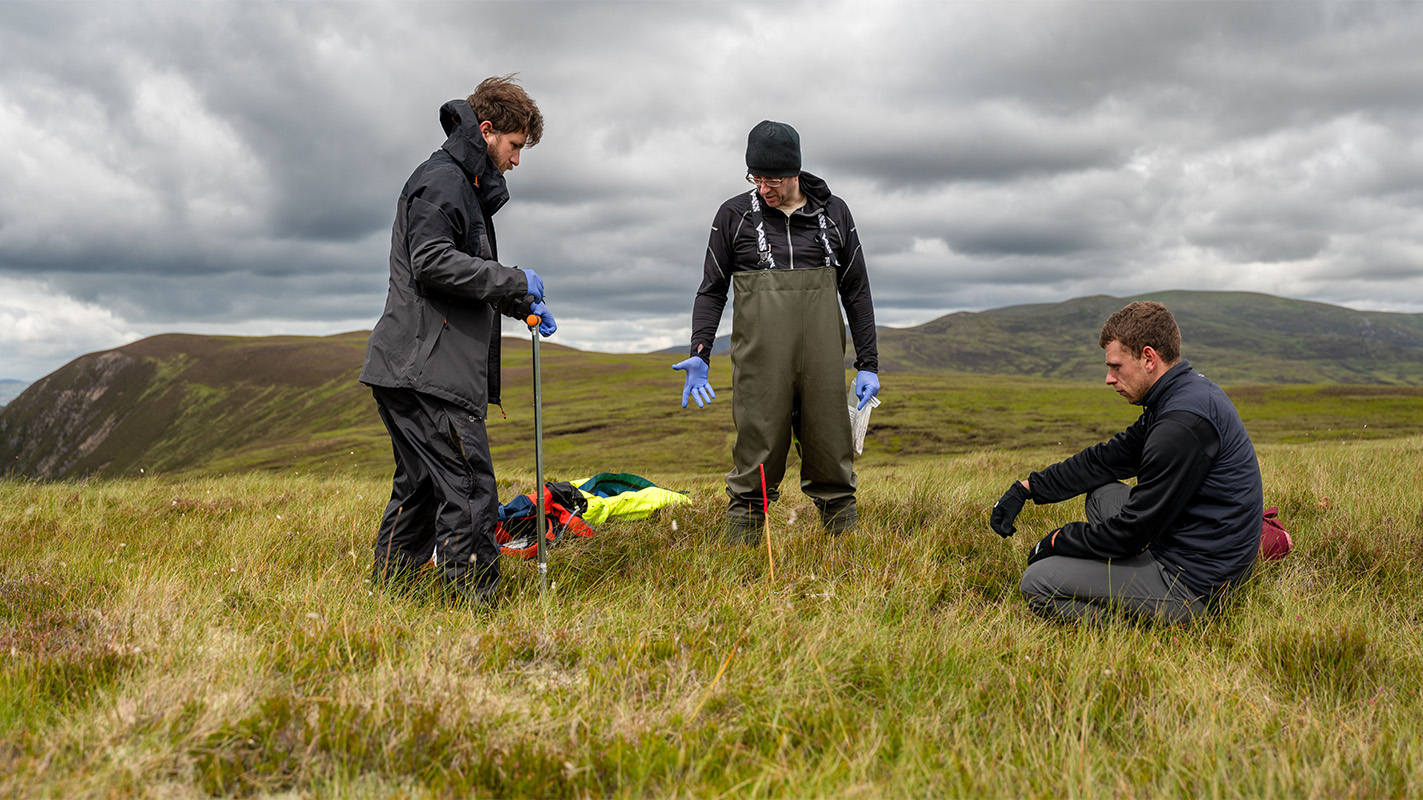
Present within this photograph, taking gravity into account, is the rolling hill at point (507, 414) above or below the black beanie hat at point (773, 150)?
below

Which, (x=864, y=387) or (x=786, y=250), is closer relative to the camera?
(x=786, y=250)

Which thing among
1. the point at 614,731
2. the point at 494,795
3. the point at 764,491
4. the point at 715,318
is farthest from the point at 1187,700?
the point at 715,318

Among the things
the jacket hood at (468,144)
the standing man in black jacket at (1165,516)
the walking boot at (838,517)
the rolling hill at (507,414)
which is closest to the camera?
the standing man in black jacket at (1165,516)

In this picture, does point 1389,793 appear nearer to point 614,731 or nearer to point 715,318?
point 614,731

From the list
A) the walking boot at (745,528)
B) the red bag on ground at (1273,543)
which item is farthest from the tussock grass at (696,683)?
the walking boot at (745,528)

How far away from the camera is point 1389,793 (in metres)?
2.42

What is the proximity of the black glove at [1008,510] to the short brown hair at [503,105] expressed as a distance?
12.8ft

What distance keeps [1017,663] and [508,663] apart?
7.21ft

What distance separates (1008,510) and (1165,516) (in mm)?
1068

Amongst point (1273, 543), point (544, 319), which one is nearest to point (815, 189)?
point (544, 319)

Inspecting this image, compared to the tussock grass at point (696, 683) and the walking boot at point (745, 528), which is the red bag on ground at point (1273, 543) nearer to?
the tussock grass at point (696, 683)

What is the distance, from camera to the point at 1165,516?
13.5 ft

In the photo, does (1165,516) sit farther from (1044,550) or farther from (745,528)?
(745,528)

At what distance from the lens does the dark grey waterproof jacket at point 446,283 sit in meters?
4.26
